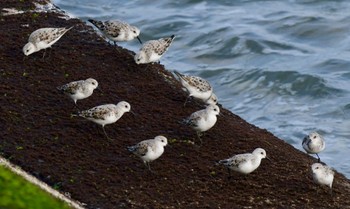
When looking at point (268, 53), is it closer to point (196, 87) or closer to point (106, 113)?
point (196, 87)

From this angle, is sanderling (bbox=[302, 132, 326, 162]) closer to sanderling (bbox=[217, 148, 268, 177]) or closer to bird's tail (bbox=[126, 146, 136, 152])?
sanderling (bbox=[217, 148, 268, 177])

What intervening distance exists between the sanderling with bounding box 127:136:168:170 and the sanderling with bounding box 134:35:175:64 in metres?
3.55

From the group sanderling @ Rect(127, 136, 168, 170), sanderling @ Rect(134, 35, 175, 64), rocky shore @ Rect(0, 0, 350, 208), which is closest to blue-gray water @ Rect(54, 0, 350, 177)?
sanderling @ Rect(134, 35, 175, 64)

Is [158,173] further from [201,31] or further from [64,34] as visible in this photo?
[201,31]

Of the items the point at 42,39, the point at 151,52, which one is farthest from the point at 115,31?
the point at 42,39

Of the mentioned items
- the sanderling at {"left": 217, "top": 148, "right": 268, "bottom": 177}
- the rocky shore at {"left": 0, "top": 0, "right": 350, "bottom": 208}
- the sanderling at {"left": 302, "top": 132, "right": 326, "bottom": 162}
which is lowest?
the sanderling at {"left": 302, "top": 132, "right": 326, "bottom": 162}

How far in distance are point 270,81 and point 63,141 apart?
15.1 meters

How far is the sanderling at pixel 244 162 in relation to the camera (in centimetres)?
1352

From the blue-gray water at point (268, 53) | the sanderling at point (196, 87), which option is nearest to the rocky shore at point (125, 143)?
the sanderling at point (196, 87)

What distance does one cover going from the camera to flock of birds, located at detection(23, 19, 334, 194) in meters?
13.5

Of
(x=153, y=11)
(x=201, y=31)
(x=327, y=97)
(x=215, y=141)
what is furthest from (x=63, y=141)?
(x=153, y=11)

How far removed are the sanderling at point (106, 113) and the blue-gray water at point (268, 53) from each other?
27.3 feet

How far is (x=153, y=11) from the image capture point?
36.1 meters

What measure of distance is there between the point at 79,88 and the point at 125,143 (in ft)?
4.56
